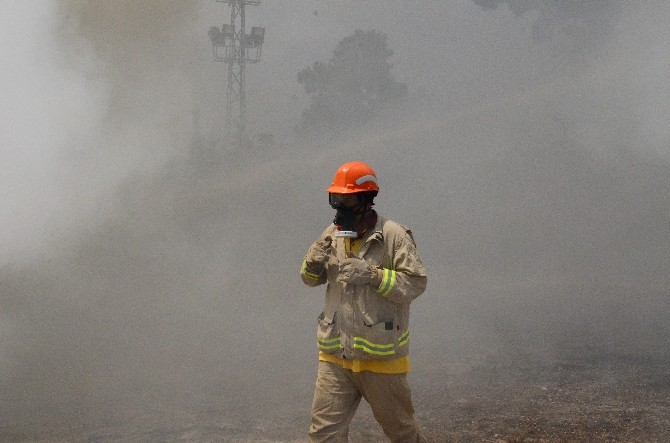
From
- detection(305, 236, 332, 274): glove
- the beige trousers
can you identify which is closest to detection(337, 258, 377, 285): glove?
detection(305, 236, 332, 274): glove

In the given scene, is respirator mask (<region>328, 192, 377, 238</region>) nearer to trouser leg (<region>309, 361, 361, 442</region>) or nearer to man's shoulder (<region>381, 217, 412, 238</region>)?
man's shoulder (<region>381, 217, 412, 238</region>)

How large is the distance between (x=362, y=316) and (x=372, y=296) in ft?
0.36

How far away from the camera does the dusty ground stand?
481 centimetres

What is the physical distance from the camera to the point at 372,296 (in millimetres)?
3424

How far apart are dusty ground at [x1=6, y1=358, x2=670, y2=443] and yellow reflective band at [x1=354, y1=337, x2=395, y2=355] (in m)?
1.63

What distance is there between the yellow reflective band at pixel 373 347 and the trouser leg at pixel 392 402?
0.44ft

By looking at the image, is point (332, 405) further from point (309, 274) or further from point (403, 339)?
point (309, 274)

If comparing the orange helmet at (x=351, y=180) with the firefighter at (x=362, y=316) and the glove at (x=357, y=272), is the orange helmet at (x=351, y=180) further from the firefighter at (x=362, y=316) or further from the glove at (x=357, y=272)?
the glove at (x=357, y=272)

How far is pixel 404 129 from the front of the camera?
2316cm

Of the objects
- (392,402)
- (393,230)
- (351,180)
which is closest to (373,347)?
(392,402)

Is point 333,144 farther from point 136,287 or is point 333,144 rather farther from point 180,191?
point 136,287

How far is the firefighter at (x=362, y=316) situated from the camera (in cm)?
339

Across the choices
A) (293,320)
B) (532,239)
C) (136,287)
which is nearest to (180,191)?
Answer: (136,287)

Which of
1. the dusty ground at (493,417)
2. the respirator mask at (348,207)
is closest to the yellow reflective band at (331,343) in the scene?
the respirator mask at (348,207)
